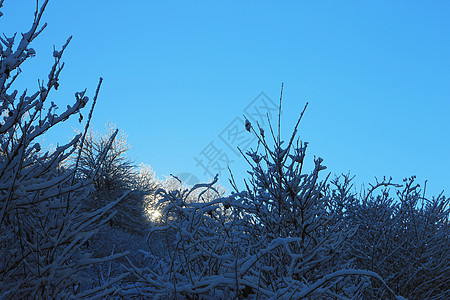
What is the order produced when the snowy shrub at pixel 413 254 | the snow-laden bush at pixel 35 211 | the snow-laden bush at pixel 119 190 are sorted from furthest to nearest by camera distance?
1. the snow-laden bush at pixel 119 190
2. the snowy shrub at pixel 413 254
3. the snow-laden bush at pixel 35 211

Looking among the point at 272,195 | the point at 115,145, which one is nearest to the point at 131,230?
the point at 115,145

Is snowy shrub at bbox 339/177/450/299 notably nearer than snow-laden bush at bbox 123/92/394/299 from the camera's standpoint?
No

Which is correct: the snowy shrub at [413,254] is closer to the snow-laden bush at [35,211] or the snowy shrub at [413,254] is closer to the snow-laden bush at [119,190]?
the snow-laden bush at [35,211]

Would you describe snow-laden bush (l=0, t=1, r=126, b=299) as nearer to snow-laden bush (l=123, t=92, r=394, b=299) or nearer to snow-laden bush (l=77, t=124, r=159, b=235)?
snow-laden bush (l=123, t=92, r=394, b=299)

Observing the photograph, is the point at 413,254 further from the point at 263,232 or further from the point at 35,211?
the point at 35,211

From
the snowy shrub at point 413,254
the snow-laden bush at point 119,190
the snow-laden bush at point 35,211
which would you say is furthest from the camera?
the snow-laden bush at point 119,190

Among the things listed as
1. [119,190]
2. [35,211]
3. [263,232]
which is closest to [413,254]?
[263,232]

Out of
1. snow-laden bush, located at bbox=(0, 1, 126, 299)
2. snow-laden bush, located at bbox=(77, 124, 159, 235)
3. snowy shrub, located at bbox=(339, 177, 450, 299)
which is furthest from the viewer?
snow-laden bush, located at bbox=(77, 124, 159, 235)

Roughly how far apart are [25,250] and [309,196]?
2867mm

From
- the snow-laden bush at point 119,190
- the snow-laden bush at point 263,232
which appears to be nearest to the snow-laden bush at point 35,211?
the snow-laden bush at point 263,232

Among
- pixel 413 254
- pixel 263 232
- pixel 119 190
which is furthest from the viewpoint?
pixel 119 190

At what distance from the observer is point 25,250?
10.6ft

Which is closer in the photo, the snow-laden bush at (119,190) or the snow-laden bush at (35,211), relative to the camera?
the snow-laden bush at (35,211)

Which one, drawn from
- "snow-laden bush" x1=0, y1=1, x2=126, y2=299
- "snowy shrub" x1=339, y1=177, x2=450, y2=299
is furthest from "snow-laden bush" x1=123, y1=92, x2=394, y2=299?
"snowy shrub" x1=339, y1=177, x2=450, y2=299
